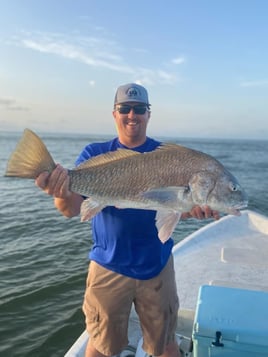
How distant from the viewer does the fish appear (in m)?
3.34

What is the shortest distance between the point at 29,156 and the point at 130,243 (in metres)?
1.19

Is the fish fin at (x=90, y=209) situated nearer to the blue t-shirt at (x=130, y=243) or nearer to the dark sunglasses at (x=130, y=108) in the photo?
the blue t-shirt at (x=130, y=243)

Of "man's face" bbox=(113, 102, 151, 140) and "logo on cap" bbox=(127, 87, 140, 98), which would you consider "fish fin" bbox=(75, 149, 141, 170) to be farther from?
"logo on cap" bbox=(127, 87, 140, 98)

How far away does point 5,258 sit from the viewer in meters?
9.52

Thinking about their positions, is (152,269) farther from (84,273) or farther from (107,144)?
(84,273)

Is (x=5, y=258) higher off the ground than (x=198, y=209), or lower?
lower

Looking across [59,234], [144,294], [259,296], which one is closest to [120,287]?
[144,294]

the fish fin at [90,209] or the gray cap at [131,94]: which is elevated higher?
the gray cap at [131,94]

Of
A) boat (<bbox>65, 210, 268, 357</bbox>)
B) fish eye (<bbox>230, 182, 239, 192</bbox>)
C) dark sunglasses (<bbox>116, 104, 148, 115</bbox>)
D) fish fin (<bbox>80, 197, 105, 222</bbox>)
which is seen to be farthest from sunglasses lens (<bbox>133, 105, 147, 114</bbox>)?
boat (<bbox>65, 210, 268, 357</bbox>)

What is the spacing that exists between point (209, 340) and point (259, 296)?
0.66 m

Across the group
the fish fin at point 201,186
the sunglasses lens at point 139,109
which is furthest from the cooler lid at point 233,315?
the sunglasses lens at point 139,109

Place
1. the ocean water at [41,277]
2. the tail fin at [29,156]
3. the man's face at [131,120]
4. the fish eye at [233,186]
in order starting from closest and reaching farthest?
the tail fin at [29,156] < the fish eye at [233,186] < the man's face at [131,120] < the ocean water at [41,277]

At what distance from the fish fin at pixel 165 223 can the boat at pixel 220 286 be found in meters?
0.69

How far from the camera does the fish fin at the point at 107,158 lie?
3524 mm
